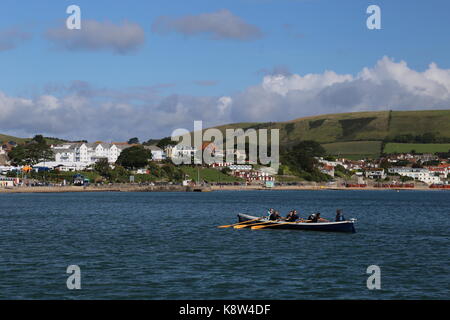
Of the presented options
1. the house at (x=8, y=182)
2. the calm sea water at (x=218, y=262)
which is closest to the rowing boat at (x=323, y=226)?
the calm sea water at (x=218, y=262)

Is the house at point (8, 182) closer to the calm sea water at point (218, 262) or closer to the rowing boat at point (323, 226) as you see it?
the calm sea water at point (218, 262)

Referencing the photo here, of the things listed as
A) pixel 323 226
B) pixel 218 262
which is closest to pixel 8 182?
pixel 323 226

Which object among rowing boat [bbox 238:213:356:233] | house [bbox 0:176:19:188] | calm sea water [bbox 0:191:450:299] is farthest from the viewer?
house [bbox 0:176:19:188]

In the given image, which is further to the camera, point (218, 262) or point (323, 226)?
point (323, 226)

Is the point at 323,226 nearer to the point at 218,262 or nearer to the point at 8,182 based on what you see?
the point at 218,262

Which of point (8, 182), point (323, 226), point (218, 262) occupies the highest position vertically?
point (8, 182)

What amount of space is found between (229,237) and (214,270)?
59.8ft

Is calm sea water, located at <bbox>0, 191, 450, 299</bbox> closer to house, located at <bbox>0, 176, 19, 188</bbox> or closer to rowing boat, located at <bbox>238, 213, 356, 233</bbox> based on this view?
rowing boat, located at <bbox>238, 213, 356, 233</bbox>

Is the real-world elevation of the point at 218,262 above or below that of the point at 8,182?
below

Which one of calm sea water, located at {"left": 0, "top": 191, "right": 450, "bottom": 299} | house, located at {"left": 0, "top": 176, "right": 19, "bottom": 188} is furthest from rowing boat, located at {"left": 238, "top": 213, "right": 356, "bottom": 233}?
house, located at {"left": 0, "top": 176, "right": 19, "bottom": 188}
